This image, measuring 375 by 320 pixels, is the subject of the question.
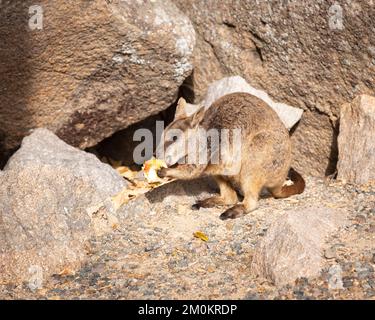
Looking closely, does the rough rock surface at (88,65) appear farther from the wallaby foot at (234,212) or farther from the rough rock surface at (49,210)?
the wallaby foot at (234,212)

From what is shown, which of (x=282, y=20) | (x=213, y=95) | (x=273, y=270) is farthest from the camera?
(x=213, y=95)

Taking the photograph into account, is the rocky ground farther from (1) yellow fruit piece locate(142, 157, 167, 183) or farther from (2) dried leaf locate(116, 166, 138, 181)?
(2) dried leaf locate(116, 166, 138, 181)

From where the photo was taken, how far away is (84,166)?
7.26 m

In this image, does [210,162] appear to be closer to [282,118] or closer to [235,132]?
[235,132]

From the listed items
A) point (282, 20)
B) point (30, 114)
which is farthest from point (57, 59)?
point (282, 20)

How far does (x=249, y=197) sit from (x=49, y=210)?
6.73ft

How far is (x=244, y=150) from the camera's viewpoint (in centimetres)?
716

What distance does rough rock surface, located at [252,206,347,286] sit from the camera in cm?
563

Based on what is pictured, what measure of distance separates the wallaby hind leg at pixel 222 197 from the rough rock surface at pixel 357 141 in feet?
3.94

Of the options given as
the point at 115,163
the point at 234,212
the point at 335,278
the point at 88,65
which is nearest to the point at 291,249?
the point at 335,278

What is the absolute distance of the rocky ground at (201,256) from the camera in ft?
18.4

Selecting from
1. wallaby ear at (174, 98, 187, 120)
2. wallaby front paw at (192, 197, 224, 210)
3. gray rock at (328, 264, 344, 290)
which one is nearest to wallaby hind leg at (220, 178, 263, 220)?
wallaby front paw at (192, 197, 224, 210)

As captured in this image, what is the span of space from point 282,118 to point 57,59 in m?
2.60

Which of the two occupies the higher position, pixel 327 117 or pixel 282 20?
pixel 282 20
